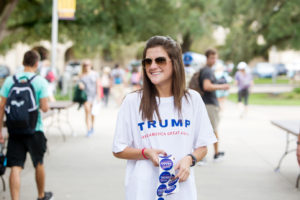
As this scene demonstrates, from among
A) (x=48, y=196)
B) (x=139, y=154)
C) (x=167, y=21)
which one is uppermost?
(x=167, y=21)

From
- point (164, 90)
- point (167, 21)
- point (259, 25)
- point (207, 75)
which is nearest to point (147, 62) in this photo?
point (164, 90)

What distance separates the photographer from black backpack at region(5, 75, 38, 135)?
5289 millimetres

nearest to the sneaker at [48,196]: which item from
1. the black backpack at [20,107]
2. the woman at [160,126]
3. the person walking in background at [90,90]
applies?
the black backpack at [20,107]

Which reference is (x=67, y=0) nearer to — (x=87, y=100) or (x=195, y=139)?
(x=87, y=100)

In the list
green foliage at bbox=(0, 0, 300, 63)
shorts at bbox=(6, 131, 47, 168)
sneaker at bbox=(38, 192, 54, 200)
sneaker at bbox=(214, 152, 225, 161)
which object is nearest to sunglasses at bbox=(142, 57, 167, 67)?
shorts at bbox=(6, 131, 47, 168)

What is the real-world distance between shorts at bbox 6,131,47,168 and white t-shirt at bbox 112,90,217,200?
2649 mm

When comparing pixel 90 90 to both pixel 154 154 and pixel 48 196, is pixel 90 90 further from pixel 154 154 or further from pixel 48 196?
pixel 154 154

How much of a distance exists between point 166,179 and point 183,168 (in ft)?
0.39

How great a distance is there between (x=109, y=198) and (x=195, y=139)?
10.7 feet

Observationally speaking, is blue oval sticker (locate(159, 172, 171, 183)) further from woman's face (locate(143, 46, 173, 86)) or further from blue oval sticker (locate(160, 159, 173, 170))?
woman's face (locate(143, 46, 173, 86))

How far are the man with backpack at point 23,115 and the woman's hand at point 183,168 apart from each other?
284 cm

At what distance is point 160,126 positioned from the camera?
2938mm

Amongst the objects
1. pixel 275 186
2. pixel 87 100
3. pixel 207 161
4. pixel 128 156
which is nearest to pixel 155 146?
pixel 128 156

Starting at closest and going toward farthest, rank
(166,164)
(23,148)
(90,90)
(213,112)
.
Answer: (166,164)
(23,148)
(213,112)
(90,90)
